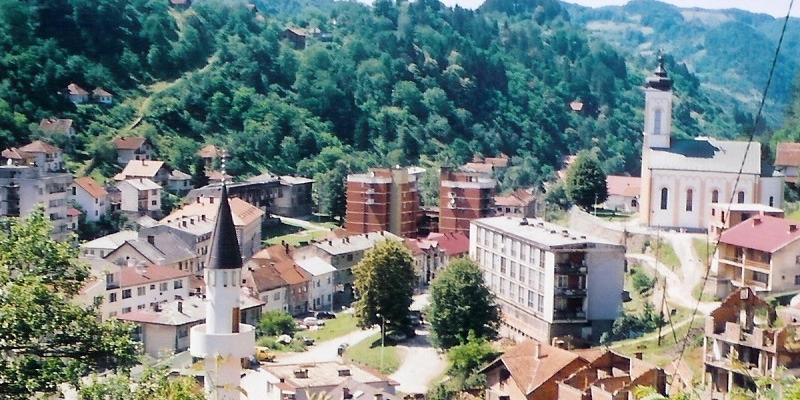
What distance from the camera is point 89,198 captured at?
172 ft

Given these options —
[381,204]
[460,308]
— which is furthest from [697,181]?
[381,204]

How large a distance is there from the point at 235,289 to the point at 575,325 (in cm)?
1905

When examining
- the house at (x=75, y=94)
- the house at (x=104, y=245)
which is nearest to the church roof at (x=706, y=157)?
the house at (x=104, y=245)

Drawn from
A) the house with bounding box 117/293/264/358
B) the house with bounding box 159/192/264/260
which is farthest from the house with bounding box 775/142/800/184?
the house with bounding box 117/293/264/358

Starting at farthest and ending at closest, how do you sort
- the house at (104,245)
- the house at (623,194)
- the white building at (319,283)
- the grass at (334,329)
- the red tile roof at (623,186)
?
the red tile roof at (623,186) < the house at (623,194) < the house at (104,245) < the white building at (319,283) < the grass at (334,329)

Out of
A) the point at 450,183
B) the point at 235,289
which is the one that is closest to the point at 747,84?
the point at 450,183

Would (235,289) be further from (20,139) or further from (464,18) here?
(464,18)

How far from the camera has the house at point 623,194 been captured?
203 feet

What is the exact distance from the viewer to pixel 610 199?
64.1m

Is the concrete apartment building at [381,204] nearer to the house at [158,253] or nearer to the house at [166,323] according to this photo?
the house at [158,253]

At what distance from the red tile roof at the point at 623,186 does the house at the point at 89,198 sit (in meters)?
24.3

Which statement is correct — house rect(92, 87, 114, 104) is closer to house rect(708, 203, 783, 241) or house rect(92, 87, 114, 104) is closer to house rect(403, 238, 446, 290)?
house rect(403, 238, 446, 290)

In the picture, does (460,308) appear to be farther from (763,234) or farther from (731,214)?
(731,214)

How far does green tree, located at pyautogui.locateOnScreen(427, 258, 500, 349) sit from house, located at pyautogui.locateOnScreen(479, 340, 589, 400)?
4441 millimetres
